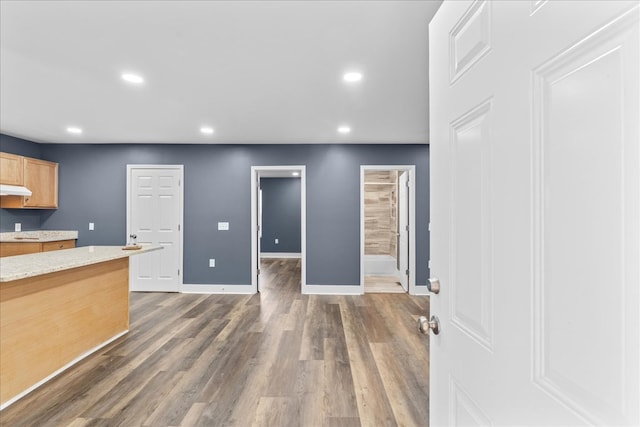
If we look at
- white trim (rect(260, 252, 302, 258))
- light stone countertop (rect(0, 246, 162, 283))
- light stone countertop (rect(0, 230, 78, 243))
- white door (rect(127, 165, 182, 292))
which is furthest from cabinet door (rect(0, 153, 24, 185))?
white trim (rect(260, 252, 302, 258))

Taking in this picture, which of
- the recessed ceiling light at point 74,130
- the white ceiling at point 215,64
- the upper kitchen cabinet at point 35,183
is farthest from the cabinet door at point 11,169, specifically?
the recessed ceiling light at point 74,130

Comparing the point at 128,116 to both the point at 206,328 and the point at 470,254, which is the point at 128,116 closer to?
the point at 206,328

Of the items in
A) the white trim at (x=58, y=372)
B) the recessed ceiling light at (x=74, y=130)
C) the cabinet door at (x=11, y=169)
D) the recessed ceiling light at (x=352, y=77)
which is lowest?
the white trim at (x=58, y=372)

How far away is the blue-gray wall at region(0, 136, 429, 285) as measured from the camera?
5.04 metres

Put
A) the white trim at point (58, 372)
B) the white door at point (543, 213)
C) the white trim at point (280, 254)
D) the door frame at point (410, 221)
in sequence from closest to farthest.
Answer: the white door at point (543, 213) < the white trim at point (58, 372) < the door frame at point (410, 221) < the white trim at point (280, 254)

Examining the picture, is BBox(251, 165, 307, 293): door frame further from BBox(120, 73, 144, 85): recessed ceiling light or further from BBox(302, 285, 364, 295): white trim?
BBox(120, 73, 144, 85): recessed ceiling light

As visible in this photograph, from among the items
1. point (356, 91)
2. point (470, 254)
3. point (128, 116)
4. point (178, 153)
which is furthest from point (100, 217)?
point (470, 254)

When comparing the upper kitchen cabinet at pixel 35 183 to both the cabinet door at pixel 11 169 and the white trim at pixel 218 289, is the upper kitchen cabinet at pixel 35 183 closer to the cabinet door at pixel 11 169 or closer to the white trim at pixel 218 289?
the cabinet door at pixel 11 169

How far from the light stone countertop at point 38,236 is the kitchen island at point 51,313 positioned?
2.27 metres

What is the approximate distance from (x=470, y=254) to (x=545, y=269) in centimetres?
24

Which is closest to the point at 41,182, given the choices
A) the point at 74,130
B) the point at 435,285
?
the point at 74,130

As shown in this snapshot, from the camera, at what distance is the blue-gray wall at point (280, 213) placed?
8906 millimetres

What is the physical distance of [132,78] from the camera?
8.84 ft

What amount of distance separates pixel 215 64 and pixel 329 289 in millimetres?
3636
